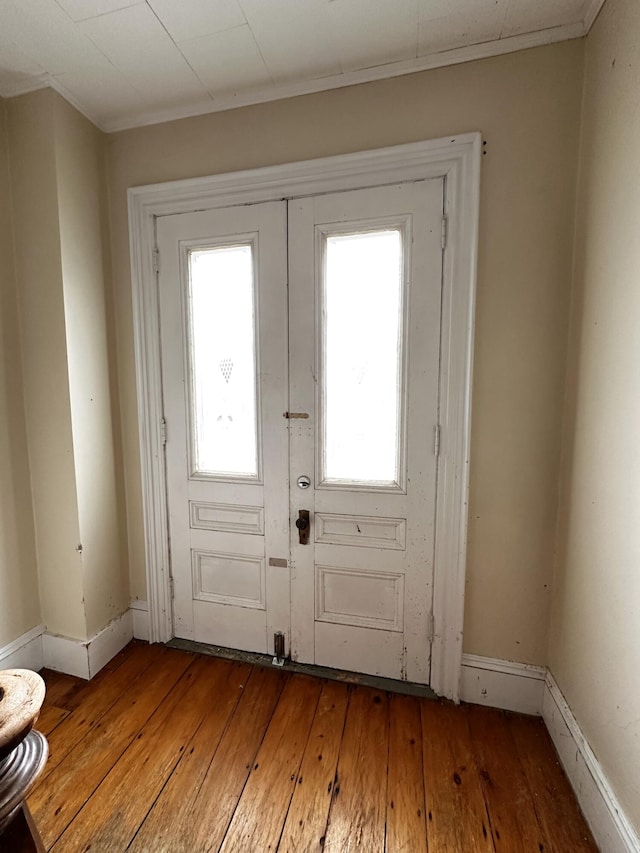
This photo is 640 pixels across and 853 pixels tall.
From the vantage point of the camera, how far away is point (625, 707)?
1.04 meters

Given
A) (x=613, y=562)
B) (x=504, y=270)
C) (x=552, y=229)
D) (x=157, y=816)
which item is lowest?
(x=157, y=816)

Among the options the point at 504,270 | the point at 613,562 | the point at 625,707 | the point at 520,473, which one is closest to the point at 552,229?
the point at 504,270

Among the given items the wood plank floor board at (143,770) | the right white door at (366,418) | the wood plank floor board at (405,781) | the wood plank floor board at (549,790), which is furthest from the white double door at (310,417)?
the wood plank floor board at (549,790)

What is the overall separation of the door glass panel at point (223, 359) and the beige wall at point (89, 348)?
447 millimetres

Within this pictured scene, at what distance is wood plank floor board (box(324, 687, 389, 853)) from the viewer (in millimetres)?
1126

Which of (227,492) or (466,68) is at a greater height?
(466,68)

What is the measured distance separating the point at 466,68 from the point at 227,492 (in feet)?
6.51

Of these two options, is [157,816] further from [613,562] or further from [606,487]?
[606,487]

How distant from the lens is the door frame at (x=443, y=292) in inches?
56.1

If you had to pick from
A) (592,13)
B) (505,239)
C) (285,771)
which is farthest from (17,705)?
(592,13)

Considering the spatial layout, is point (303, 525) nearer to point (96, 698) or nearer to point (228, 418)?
point (228, 418)

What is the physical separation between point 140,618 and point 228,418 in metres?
1.20

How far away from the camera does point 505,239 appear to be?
141 centimetres

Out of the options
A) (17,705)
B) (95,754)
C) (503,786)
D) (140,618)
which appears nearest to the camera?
(17,705)
